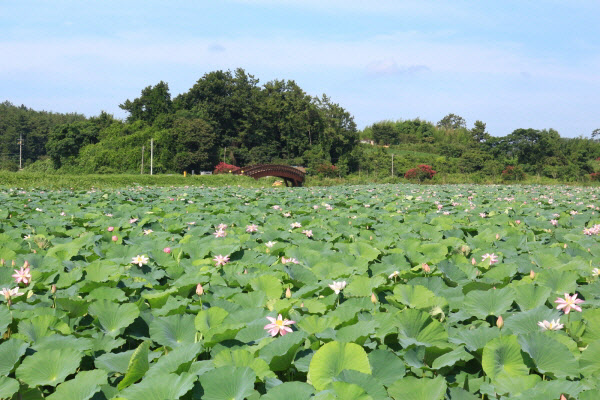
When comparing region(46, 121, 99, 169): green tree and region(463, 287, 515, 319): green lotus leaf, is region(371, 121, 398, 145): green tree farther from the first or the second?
region(463, 287, 515, 319): green lotus leaf

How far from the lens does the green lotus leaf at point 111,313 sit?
5.91 feet

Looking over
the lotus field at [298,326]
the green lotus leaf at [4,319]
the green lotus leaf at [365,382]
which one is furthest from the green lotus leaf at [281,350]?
the green lotus leaf at [4,319]

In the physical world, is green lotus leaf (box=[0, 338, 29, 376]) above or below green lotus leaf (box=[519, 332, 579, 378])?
below

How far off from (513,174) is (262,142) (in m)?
26.4

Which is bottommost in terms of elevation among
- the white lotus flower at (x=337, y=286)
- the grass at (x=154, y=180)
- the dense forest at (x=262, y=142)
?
the grass at (x=154, y=180)

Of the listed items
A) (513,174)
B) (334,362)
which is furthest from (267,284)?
(513,174)

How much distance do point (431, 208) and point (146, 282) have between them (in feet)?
18.9

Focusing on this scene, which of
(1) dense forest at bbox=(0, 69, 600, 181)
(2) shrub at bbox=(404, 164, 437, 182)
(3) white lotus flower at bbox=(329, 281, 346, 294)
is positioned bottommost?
(3) white lotus flower at bbox=(329, 281, 346, 294)

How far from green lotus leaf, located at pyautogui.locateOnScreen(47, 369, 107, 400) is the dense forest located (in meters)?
42.4

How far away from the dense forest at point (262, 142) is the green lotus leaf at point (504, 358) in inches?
1643

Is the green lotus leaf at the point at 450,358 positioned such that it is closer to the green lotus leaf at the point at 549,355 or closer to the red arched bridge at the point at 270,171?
the green lotus leaf at the point at 549,355

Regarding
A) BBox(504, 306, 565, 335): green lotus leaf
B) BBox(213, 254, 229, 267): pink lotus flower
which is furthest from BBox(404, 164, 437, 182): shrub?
BBox(504, 306, 565, 335): green lotus leaf

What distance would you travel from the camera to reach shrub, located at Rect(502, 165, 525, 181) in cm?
3888

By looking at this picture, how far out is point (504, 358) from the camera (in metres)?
1.48
